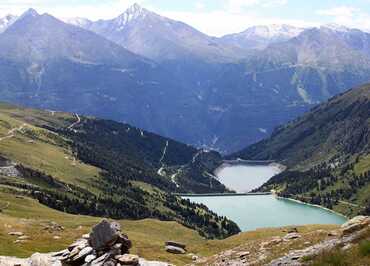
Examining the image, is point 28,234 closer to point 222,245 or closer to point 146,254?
point 146,254

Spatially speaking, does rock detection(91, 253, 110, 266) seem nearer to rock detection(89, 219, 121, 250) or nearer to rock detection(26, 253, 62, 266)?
rock detection(89, 219, 121, 250)

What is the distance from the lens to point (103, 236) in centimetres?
6088

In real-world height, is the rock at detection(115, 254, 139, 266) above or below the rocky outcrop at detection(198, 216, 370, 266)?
below

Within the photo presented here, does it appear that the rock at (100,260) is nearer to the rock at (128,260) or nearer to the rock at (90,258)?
the rock at (90,258)

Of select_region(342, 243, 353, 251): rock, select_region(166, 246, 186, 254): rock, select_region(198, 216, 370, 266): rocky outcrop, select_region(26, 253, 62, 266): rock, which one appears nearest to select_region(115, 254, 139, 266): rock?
select_region(26, 253, 62, 266): rock

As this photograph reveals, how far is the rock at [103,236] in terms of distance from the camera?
6069cm

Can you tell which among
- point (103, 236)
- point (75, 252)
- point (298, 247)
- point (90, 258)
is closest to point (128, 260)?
point (90, 258)

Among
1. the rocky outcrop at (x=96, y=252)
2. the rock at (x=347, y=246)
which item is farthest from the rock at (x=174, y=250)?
the rock at (x=347, y=246)

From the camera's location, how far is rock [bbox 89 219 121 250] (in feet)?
199

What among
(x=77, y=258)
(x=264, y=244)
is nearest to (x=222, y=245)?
(x=264, y=244)

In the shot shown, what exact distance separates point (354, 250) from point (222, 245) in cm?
7582

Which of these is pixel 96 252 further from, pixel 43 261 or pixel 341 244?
pixel 341 244

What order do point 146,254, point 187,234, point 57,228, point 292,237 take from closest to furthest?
point 292,237 → point 146,254 → point 57,228 → point 187,234

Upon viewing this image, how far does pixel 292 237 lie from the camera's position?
222 feet
